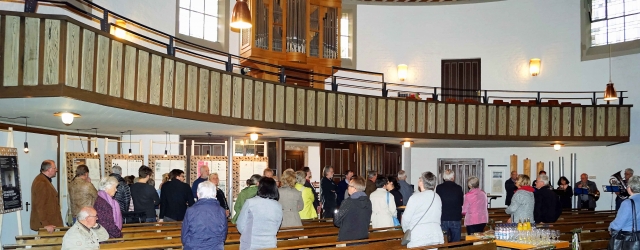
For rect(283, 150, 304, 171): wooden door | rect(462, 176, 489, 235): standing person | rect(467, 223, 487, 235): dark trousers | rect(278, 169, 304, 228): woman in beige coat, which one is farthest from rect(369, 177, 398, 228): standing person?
rect(283, 150, 304, 171): wooden door

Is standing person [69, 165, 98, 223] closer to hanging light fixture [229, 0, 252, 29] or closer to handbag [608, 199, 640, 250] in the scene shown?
hanging light fixture [229, 0, 252, 29]

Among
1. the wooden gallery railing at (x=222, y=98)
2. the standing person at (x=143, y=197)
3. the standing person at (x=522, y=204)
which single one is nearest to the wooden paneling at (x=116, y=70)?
the wooden gallery railing at (x=222, y=98)

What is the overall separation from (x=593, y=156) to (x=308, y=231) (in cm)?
1395

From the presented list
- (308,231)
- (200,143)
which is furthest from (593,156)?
(308,231)

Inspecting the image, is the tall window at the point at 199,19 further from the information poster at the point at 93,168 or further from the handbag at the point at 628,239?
the handbag at the point at 628,239

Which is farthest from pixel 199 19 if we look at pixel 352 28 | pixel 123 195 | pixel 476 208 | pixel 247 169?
pixel 476 208

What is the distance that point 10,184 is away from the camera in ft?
32.6

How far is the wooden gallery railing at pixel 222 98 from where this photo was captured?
8.09m

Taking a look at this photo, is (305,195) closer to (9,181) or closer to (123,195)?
(123,195)

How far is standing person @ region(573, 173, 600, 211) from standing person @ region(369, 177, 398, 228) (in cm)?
1102

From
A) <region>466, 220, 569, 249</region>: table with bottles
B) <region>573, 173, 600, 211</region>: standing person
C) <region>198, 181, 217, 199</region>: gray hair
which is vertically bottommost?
<region>573, 173, 600, 211</region>: standing person

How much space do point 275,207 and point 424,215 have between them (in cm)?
172

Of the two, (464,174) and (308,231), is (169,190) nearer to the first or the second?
(308,231)

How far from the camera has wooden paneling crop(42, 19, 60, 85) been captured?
8078 millimetres
